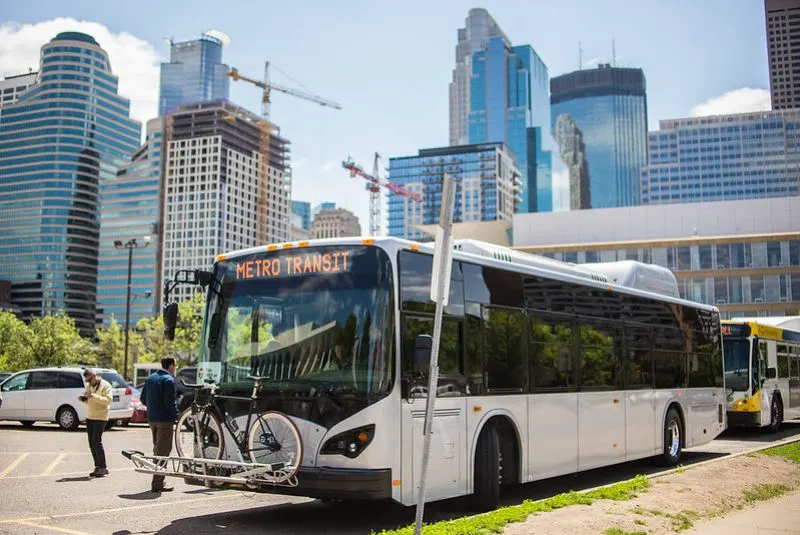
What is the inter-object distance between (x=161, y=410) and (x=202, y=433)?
10.2 ft

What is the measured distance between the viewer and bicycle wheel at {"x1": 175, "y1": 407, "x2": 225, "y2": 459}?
9.74 meters

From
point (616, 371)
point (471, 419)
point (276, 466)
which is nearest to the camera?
point (276, 466)

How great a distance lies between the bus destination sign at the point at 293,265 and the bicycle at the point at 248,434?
1290mm

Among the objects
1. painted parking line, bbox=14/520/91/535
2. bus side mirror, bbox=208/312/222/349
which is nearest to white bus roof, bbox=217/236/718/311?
bus side mirror, bbox=208/312/222/349

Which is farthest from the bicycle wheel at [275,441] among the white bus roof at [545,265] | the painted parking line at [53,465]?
the painted parking line at [53,465]

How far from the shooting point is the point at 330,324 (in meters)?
9.35

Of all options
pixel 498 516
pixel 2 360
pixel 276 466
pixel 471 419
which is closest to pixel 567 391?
pixel 471 419

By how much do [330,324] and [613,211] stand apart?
3271 inches

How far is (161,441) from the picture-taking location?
494 inches

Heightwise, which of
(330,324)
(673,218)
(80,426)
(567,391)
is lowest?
(80,426)

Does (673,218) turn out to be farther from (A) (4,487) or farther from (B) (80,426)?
(A) (4,487)

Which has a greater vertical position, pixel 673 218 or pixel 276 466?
pixel 673 218

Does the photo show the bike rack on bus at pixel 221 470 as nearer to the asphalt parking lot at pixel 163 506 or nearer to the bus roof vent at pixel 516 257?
the asphalt parking lot at pixel 163 506

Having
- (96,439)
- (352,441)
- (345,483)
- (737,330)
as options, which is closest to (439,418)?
(352,441)
